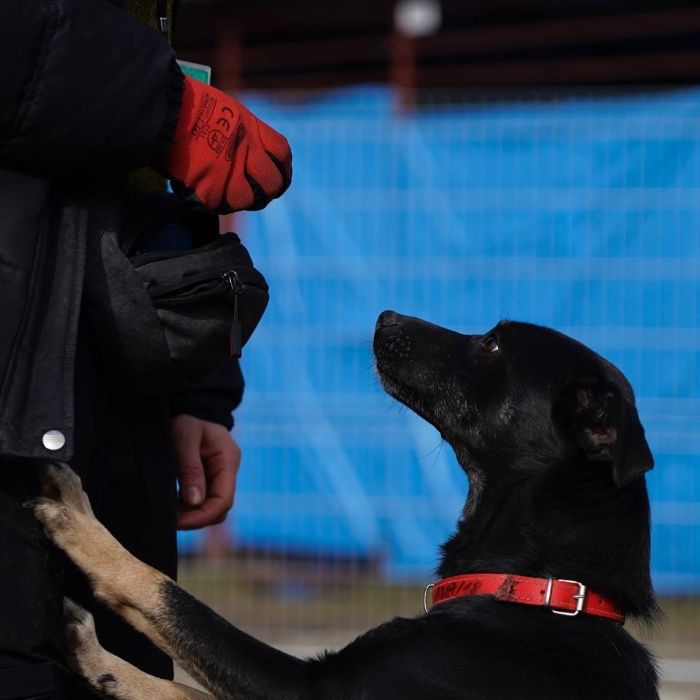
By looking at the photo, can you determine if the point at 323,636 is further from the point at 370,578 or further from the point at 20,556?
the point at 20,556

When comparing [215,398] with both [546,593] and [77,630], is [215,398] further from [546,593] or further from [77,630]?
[546,593]

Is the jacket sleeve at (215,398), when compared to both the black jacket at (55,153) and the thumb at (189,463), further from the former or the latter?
the black jacket at (55,153)

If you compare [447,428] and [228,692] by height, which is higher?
[447,428]

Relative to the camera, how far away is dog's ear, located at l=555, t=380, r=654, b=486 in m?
2.55

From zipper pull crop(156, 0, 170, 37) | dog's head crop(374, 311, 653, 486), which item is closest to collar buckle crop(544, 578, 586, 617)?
dog's head crop(374, 311, 653, 486)

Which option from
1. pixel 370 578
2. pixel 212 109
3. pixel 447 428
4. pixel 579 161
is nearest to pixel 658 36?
pixel 579 161

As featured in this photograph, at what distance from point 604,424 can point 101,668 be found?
4.23 ft

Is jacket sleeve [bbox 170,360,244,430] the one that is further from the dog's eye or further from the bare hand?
the dog's eye

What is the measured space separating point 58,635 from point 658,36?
8908 mm

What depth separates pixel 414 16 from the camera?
9500mm

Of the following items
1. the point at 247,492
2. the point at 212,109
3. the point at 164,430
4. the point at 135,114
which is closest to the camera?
the point at 135,114

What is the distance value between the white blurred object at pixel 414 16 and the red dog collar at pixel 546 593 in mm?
7311

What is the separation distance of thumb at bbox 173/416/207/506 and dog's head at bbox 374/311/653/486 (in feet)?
2.72

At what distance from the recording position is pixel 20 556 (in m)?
1.97
